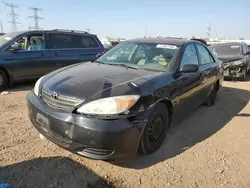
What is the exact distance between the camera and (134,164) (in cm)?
281

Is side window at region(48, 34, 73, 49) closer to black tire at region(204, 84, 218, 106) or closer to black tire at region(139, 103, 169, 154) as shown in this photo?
black tire at region(204, 84, 218, 106)

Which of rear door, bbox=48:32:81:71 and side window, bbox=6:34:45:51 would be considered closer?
side window, bbox=6:34:45:51

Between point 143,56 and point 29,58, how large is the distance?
392 cm

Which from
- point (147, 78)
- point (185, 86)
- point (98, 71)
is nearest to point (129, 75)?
point (147, 78)

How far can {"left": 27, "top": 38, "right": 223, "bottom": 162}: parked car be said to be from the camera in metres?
2.37

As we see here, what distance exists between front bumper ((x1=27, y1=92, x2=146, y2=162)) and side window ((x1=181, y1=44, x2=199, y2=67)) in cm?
159

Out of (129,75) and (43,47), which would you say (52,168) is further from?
(43,47)

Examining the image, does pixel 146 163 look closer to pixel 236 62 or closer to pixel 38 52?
pixel 38 52

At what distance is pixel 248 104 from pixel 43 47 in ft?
18.6

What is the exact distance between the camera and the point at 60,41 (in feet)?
23.1

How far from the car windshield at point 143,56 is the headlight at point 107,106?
1054 millimetres

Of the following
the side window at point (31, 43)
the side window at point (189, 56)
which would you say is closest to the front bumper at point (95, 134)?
the side window at point (189, 56)

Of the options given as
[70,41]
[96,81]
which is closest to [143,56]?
[96,81]

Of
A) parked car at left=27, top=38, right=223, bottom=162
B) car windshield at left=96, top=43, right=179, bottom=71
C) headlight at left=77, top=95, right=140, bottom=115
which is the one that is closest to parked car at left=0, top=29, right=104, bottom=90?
car windshield at left=96, top=43, right=179, bottom=71
